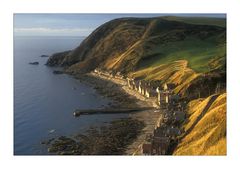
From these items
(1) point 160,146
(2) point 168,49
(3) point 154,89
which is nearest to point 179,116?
(1) point 160,146

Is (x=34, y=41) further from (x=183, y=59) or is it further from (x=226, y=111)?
(x=226, y=111)

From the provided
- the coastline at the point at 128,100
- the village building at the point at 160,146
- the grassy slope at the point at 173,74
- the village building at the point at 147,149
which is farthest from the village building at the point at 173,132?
the grassy slope at the point at 173,74

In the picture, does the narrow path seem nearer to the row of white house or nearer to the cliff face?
the row of white house

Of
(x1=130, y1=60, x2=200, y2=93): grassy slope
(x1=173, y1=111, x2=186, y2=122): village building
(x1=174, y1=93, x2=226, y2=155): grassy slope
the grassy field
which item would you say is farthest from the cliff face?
(x1=174, y1=93, x2=226, y2=155): grassy slope

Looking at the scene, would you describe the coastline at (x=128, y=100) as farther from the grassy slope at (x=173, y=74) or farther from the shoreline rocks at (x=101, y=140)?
the grassy slope at (x=173, y=74)
